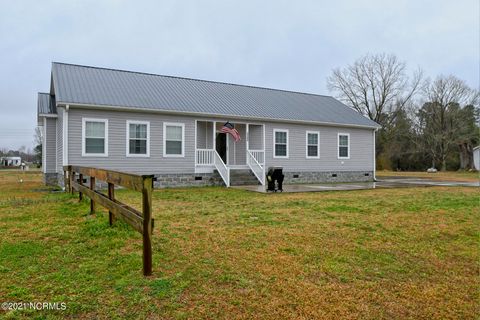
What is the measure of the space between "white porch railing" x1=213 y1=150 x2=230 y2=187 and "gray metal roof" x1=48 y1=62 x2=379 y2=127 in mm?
2034

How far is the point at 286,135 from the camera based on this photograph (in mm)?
17000

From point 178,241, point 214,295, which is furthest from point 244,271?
point 178,241

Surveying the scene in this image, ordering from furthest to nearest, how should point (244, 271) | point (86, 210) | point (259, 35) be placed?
point (259, 35)
point (86, 210)
point (244, 271)

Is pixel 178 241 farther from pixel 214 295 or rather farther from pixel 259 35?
pixel 259 35

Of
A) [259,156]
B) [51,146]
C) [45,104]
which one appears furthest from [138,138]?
[45,104]

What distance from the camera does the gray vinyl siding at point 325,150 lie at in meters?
16.7

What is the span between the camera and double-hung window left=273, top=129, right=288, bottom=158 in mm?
16641

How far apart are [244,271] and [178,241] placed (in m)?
1.54

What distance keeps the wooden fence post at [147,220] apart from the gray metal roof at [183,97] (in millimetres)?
10428

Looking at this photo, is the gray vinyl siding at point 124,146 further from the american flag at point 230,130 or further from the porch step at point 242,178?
the porch step at point 242,178

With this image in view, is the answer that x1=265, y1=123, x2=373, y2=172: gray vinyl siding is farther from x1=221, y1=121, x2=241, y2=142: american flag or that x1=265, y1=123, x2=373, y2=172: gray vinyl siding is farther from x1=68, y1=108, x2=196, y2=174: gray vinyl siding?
x1=68, y1=108, x2=196, y2=174: gray vinyl siding

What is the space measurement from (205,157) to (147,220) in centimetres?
1181

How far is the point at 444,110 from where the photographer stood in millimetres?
37812

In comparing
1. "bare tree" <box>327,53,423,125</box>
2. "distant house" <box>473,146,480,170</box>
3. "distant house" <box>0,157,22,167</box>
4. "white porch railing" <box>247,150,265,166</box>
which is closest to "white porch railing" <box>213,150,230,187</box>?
"white porch railing" <box>247,150,265,166</box>
